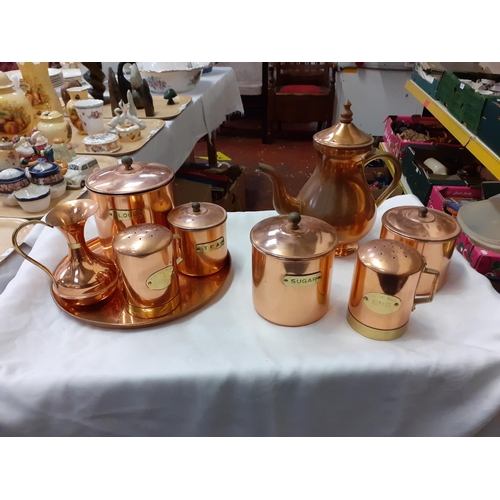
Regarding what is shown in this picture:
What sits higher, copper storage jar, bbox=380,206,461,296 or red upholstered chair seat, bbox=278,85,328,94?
copper storage jar, bbox=380,206,461,296

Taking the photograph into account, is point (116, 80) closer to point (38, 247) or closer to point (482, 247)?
point (38, 247)

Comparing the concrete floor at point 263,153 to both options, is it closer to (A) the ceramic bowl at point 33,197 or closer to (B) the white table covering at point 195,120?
(B) the white table covering at point 195,120

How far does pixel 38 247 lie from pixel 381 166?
1.60 metres

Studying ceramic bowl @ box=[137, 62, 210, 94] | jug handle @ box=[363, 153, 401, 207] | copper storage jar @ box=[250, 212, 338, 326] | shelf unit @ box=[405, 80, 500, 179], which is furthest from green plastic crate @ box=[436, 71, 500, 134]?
ceramic bowl @ box=[137, 62, 210, 94]

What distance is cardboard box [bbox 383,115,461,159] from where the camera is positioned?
1593 millimetres

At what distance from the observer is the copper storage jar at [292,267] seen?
0.50 meters

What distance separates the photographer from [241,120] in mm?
3604

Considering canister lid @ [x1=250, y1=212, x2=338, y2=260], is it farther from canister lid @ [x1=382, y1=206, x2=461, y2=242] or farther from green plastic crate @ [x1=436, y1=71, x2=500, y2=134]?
green plastic crate @ [x1=436, y1=71, x2=500, y2=134]

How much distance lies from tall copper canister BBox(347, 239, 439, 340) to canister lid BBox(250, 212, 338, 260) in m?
0.05

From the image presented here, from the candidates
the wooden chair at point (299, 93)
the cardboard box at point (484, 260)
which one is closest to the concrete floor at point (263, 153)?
the wooden chair at point (299, 93)

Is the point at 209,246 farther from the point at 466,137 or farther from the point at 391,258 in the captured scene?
the point at 466,137

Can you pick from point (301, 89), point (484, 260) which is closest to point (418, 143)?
point (484, 260)

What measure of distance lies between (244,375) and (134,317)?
7.5 inches

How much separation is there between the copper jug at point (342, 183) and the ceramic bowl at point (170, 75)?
4.34ft
